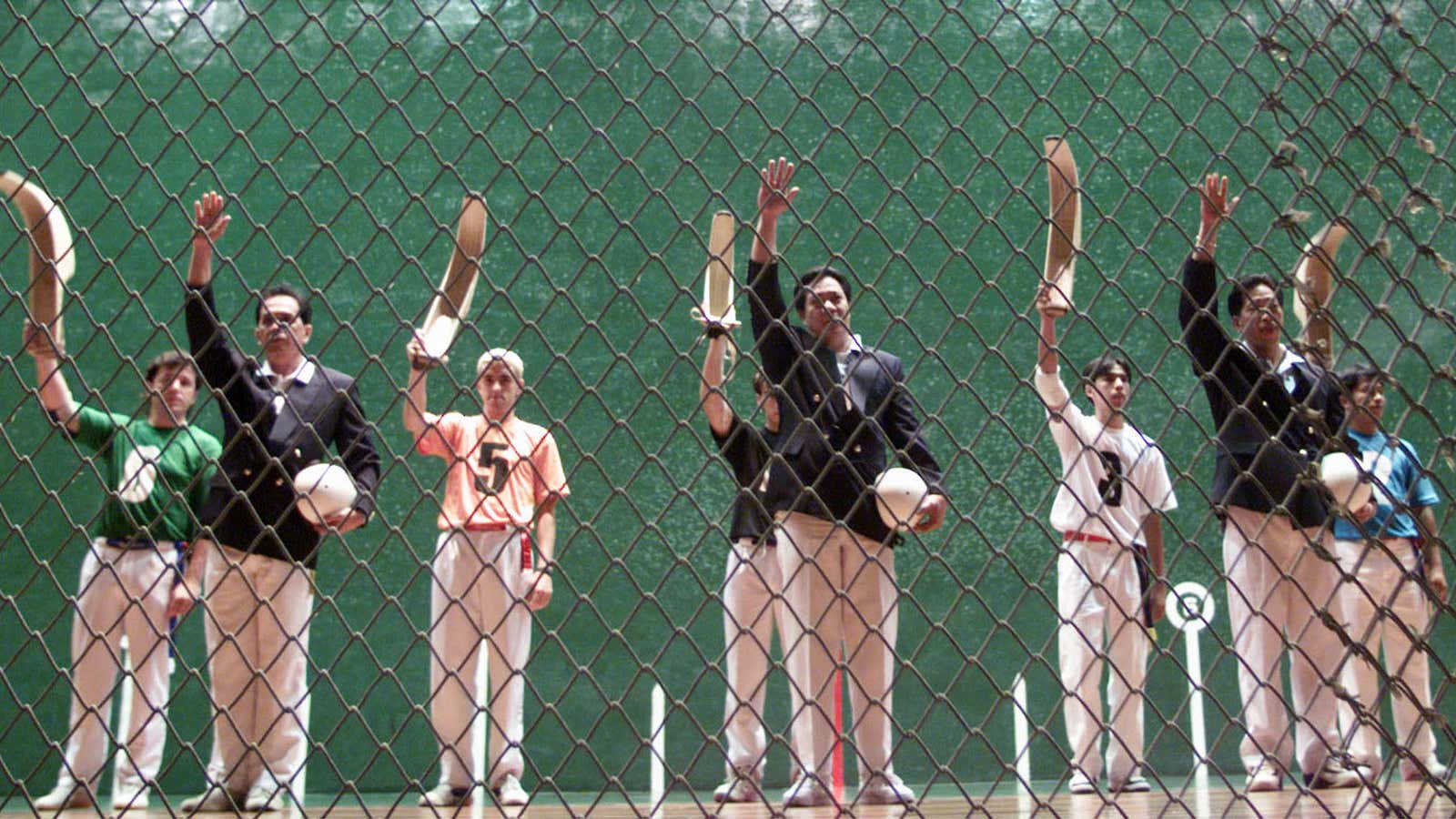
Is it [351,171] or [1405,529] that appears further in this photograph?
[351,171]

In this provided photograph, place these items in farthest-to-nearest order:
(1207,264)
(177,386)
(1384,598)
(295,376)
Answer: (1384,598)
(177,386)
(295,376)
(1207,264)

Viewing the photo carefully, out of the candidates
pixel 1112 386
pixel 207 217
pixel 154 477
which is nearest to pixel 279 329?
pixel 207 217

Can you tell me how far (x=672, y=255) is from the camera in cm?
540

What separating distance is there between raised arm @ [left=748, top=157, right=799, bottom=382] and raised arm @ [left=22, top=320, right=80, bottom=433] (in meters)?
1.00

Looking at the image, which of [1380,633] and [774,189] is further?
[1380,633]

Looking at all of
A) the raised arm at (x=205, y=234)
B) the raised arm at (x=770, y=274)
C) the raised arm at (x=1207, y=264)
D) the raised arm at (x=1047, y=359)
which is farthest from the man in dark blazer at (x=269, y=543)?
the raised arm at (x=1207, y=264)

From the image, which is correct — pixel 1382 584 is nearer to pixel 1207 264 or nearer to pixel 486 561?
pixel 1207 264

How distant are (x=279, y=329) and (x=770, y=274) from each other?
0.89 meters

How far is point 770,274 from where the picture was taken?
8.31 ft

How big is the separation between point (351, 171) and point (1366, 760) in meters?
3.73

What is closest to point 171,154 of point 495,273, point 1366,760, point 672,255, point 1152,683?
point 495,273

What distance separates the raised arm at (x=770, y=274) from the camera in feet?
7.21

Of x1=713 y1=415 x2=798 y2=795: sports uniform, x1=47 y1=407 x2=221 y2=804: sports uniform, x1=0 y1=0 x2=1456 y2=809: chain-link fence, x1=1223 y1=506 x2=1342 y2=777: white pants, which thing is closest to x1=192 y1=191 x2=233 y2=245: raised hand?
x1=47 y1=407 x2=221 y2=804: sports uniform

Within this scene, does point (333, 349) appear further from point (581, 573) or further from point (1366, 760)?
point (1366, 760)
